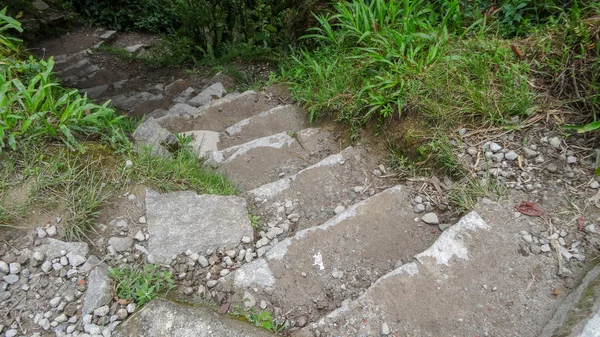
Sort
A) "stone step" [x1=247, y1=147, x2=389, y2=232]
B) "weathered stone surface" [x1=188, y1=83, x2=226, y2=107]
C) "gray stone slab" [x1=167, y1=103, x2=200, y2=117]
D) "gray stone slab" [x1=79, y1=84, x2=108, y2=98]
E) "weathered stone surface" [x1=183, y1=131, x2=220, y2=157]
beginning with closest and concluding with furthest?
"stone step" [x1=247, y1=147, x2=389, y2=232], "weathered stone surface" [x1=183, y1=131, x2=220, y2=157], "gray stone slab" [x1=167, y1=103, x2=200, y2=117], "weathered stone surface" [x1=188, y1=83, x2=226, y2=107], "gray stone slab" [x1=79, y1=84, x2=108, y2=98]

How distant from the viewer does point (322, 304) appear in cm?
176

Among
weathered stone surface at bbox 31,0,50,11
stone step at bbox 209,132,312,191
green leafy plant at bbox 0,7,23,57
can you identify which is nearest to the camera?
green leafy plant at bbox 0,7,23,57

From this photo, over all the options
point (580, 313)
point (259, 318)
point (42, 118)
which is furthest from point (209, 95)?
point (580, 313)

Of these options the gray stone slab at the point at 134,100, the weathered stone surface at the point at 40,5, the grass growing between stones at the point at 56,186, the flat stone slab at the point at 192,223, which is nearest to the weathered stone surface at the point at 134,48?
the weathered stone surface at the point at 40,5

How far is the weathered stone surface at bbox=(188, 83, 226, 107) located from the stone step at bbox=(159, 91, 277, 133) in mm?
620

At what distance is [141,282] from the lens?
1.71 meters

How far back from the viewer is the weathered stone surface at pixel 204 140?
10.4 feet

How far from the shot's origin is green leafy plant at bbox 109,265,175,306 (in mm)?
1650

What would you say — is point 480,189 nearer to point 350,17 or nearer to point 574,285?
point 574,285

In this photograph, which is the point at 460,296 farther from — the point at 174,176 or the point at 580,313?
the point at 174,176

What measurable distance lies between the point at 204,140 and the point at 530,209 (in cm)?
235

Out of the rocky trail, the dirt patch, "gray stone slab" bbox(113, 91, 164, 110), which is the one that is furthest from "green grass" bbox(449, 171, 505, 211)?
the dirt patch

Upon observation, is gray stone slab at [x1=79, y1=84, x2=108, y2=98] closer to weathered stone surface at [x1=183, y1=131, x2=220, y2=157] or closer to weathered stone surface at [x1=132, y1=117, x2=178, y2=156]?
weathered stone surface at [x1=183, y1=131, x2=220, y2=157]

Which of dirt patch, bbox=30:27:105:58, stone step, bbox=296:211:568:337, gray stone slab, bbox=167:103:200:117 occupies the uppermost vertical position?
stone step, bbox=296:211:568:337
